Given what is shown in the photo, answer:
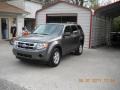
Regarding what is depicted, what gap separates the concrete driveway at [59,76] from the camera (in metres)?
5.78

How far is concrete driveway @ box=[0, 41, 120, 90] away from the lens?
578 centimetres

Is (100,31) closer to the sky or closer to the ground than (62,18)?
closer to the ground

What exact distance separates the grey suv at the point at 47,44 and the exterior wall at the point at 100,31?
5632 mm

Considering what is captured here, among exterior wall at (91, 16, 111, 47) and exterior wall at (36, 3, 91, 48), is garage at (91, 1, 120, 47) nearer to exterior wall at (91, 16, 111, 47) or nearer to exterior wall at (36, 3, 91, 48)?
A: exterior wall at (91, 16, 111, 47)

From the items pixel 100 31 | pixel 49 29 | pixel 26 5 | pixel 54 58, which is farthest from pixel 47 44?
pixel 26 5

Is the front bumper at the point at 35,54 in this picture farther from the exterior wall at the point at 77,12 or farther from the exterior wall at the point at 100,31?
the exterior wall at the point at 100,31

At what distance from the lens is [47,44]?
754 centimetres

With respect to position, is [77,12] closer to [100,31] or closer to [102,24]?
[100,31]

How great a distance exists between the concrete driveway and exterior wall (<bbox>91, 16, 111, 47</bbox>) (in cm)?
645

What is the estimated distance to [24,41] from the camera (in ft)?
25.7

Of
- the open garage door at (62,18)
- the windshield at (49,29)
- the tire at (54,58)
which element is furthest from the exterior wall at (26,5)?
the tire at (54,58)

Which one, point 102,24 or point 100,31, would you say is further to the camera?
point 102,24

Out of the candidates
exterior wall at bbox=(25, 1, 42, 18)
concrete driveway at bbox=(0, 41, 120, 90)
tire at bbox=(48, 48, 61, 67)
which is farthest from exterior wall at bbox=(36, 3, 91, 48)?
exterior wall at bbox=(25, 1, 42, 18)

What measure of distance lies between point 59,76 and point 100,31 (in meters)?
10.7
